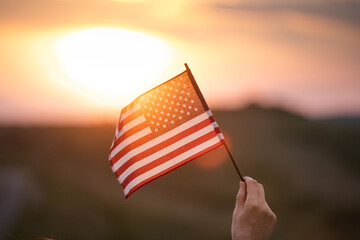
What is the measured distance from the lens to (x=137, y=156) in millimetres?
5809

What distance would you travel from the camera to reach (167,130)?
5723mm

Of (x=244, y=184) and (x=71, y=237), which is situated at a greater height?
(x=244, y=184)

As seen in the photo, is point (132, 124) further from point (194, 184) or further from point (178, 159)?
point (194, 184)

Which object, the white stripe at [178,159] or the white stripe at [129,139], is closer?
the white stripe at [178,159]

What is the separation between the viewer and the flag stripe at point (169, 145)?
5602 millimetres

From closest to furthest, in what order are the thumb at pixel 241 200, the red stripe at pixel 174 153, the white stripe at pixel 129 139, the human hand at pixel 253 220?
the human hand at pixel 253 220 < the thumb at pixel 241 200 < the red stripe at pixel 174 153 < the white stripe at pixel 129 139

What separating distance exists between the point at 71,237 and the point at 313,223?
1082 inches

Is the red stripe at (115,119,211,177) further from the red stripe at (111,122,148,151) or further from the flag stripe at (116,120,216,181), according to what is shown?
the red stripe at (111,122,148,151)

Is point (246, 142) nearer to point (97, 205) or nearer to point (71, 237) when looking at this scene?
point (97, 205)

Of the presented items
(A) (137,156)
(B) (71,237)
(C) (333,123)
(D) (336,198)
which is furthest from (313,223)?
(A) (137,156)

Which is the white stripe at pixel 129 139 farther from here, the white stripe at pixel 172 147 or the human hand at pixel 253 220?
the human hand at pixel 253 220

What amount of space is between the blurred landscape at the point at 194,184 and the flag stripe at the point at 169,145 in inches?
804

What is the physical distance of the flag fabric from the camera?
18.4ft

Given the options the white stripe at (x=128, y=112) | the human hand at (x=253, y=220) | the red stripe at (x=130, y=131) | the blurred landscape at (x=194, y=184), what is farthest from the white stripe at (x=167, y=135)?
the blurred landscape at (x=194, y=184)
